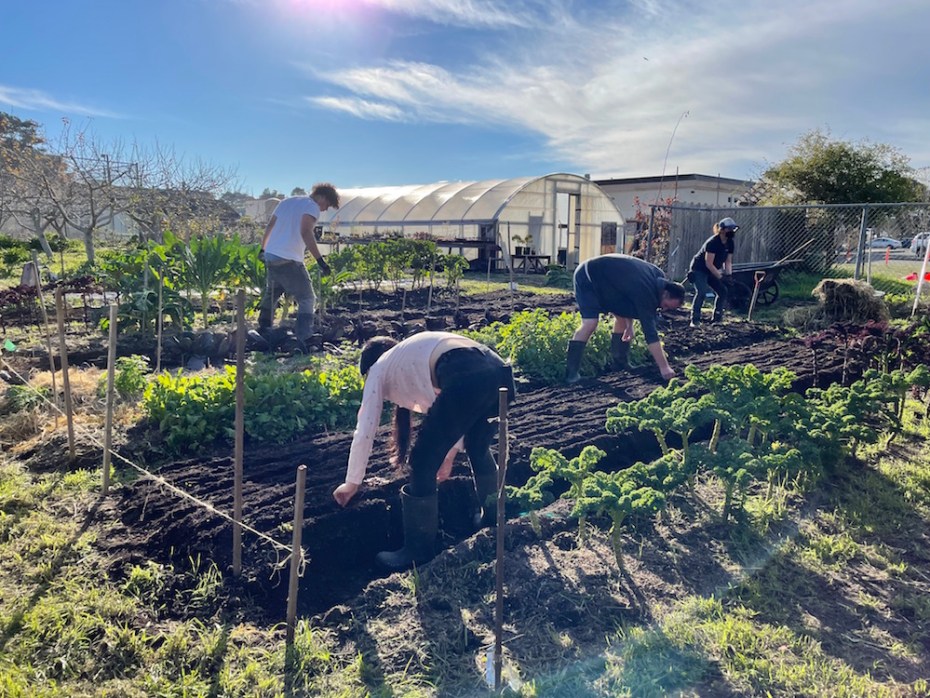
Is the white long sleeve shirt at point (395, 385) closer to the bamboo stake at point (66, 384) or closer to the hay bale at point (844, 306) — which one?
the bamboo stake at point (66, 384)

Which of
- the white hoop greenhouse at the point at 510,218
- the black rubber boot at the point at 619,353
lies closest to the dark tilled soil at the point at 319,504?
the black rubber boot at the point at 619,353

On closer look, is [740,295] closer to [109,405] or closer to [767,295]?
[767,295]

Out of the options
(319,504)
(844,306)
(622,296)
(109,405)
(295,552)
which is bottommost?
(319,504)

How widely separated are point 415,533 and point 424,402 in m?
0.63

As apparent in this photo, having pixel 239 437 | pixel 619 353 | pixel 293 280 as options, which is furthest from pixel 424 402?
pixel 293 280

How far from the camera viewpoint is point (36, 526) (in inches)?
122

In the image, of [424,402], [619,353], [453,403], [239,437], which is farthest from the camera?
[619,353]

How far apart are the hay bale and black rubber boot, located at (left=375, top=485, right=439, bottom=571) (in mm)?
7818

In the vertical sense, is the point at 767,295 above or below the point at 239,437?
above

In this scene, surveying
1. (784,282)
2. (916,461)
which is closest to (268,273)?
(916,461)

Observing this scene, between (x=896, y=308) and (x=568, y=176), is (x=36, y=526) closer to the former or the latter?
(x=896, y=308)

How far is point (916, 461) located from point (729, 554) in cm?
195

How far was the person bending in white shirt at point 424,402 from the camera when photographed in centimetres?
273

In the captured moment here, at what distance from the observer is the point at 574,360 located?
5.83 metres
